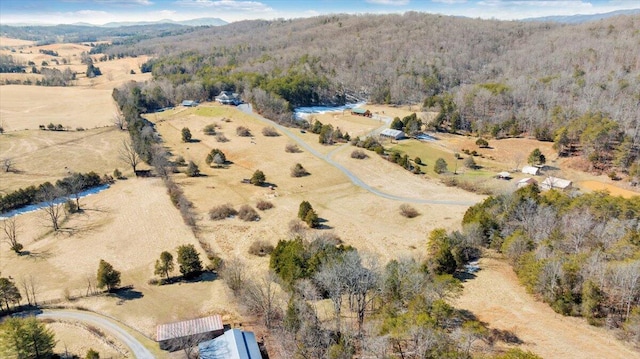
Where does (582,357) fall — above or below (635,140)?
below

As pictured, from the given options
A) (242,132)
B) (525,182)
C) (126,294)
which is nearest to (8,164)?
(242,132)

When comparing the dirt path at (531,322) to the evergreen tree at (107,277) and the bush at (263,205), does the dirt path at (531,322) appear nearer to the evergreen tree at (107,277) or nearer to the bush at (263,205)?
the bush at (263,205)

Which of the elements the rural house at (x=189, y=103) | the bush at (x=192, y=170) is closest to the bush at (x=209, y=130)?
the bush at (x=192, y=170)

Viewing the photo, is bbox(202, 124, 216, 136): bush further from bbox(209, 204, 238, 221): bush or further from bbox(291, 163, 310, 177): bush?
bbox(209, 204, 238, 221): bush

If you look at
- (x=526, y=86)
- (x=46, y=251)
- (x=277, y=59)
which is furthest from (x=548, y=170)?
(x=277, y=59)

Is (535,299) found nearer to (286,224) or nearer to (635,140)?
(286,224)

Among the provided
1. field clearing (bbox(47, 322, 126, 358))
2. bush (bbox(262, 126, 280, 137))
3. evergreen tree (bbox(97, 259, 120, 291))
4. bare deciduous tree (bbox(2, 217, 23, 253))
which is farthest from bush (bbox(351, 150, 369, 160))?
field clearing (bbox(47, 322, 126, 358))
